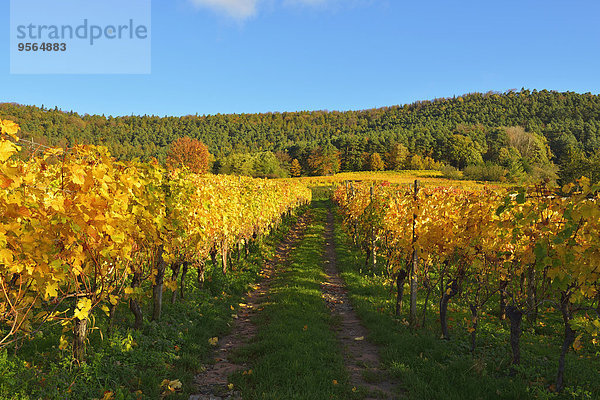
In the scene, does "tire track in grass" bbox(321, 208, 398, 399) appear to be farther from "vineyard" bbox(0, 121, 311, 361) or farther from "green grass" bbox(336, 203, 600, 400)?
"vineyard" bbox(0, 121, 311, 361)

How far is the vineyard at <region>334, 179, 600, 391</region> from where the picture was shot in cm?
376

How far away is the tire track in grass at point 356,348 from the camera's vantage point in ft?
16.5

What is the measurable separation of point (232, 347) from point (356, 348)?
99.2 inches

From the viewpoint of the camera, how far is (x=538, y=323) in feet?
24.8

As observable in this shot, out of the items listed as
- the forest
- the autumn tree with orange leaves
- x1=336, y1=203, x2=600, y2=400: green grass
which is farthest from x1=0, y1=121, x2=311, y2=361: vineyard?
the autumn tree with orange leaves

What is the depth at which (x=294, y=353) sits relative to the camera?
220 inches

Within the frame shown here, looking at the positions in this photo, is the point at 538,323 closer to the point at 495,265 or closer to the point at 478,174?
the point at 495,265

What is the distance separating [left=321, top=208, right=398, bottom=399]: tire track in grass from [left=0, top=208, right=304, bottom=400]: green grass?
104 inches

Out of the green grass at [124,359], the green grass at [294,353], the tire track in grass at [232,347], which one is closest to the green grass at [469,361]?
the green grass at [294,353]

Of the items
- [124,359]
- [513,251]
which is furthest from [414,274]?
[124,359]

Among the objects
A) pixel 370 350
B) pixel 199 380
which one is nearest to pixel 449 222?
pixel 370 350

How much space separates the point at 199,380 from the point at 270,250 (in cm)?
1054

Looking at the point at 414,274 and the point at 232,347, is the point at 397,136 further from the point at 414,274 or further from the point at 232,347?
the point at 232,347

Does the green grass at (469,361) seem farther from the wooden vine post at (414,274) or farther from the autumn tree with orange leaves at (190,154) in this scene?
the autumn tree with orange leaves at (190,154)
